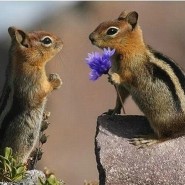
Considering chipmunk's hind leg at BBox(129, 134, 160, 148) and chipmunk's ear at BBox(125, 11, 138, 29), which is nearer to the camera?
chipmunk's hind leg at BBox(129, 134, 160, 148)

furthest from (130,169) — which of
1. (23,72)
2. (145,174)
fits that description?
(23,72)

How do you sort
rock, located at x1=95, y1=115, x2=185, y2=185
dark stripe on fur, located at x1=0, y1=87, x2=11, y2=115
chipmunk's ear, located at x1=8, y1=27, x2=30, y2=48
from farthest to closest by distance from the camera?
chipmunk's ear, located at x1=8, y1=27, x2=30, y2=48 < dark stripe on fur, located at x1=0, y1=87, x2=11, y2=115 < rock, located at x1=95, y1=115, x2=185, y2=185

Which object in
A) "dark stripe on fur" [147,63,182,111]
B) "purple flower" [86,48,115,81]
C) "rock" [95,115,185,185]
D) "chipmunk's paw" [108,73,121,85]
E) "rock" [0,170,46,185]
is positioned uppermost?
"purple flower" [86,48,115,81]

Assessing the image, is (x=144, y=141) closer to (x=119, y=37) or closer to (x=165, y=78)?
(x=165, y=78)

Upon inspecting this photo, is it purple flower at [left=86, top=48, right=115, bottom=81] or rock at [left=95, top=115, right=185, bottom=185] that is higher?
purple flower at [left=86, top=48, right=115, bottom=81]

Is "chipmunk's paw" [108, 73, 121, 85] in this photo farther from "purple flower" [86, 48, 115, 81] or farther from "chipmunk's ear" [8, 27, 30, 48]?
"chipmunk's ear" [8, 27, 30, 48]

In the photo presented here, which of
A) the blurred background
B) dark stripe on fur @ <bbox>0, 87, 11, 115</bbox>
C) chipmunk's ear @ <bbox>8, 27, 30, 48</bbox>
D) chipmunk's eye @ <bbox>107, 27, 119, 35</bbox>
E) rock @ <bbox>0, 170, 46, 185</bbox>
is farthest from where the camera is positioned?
the blurred background

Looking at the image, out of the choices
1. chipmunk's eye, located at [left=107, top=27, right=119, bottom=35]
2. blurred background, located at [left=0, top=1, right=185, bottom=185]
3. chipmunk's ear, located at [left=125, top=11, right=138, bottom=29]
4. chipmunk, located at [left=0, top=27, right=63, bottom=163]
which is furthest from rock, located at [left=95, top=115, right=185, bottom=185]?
blurred background, located at [left=0, top=1, right=185, bottom=185]

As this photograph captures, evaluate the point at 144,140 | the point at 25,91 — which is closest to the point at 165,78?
the point at 144,140
